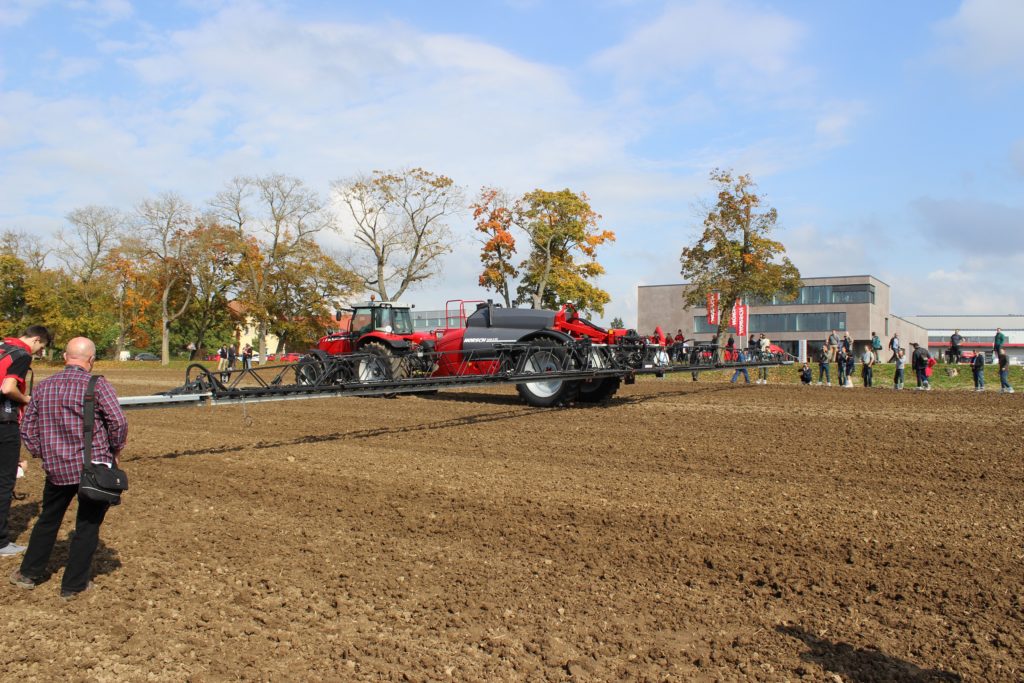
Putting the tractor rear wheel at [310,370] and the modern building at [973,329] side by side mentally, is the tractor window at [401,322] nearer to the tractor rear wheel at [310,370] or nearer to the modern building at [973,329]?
the tractor rear wheel at [310,370]

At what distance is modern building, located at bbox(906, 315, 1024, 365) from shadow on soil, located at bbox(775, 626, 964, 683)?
3319 inches

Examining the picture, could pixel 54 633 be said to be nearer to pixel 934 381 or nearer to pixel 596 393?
pixel 596 393

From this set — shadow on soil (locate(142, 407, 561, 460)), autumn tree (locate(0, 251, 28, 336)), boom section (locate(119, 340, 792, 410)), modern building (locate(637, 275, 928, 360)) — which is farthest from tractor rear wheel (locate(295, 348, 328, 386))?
autumn tree (locate(0, 251, 28, 336))

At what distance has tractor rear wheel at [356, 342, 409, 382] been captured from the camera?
12.9m

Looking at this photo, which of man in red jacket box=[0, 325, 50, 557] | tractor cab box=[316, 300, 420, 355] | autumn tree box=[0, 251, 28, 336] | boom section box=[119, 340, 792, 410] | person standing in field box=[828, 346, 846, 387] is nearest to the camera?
man in red jacket box=[0, 325, 50, 557]

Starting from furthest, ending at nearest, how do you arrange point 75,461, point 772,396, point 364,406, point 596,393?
point 772,396 < point 364,406 < point 596,393 < point 75,461

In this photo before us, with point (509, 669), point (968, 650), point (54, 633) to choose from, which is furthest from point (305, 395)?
point (968, 650)

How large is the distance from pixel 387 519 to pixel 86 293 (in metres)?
54.8

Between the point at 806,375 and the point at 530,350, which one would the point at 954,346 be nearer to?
the point at 806,375

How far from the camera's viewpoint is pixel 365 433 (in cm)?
1129

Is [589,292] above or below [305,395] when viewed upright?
above

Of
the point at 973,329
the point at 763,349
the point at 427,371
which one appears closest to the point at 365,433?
the point at 427,371

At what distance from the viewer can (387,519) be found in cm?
622

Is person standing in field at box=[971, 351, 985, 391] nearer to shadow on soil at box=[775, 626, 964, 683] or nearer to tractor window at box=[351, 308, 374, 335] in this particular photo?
tractor window at box=[351, 308, 374, 335]
